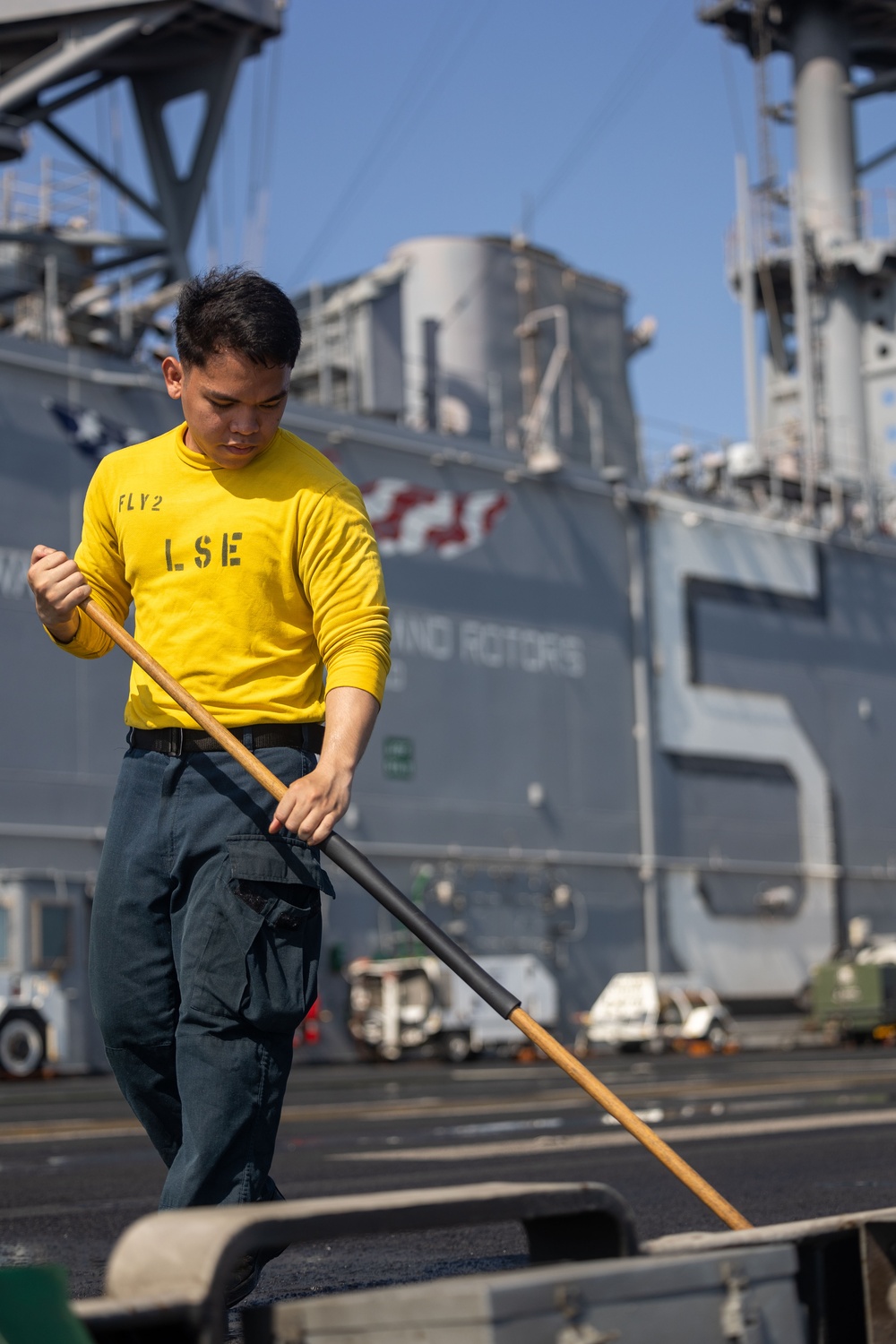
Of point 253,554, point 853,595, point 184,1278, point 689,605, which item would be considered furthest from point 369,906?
point 184,1278

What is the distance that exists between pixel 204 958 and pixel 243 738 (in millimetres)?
452

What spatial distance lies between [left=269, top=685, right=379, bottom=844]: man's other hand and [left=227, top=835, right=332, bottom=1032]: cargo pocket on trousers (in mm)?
65

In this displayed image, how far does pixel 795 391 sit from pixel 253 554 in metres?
39.2

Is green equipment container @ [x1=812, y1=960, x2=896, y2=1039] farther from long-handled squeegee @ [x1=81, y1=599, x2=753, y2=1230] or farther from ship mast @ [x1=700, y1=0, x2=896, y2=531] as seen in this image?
long-handled squeegee @ [x1=81, y1=599, x2=753, y2=1230]

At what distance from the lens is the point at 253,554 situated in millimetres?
3607

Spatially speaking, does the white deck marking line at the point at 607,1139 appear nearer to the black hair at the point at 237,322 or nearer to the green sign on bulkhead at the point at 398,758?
the black hair at the point at 237,322

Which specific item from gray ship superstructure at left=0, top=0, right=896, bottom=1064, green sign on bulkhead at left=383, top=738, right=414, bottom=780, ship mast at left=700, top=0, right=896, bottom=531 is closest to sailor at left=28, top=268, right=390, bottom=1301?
gray ship superstructure at left=0, top=0, right=896, bottom=1064

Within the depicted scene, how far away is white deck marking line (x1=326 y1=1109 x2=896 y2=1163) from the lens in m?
7.88

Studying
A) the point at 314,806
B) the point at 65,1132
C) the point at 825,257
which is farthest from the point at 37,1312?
the point at 825,257

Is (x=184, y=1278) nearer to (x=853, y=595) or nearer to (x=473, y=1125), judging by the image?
(x=473, y=1125)

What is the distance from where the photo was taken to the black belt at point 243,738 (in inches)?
140

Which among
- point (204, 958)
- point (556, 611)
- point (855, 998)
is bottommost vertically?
point (855, 998)

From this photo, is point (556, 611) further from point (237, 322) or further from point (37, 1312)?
point (37, 1312)

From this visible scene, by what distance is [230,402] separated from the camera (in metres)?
3.53
